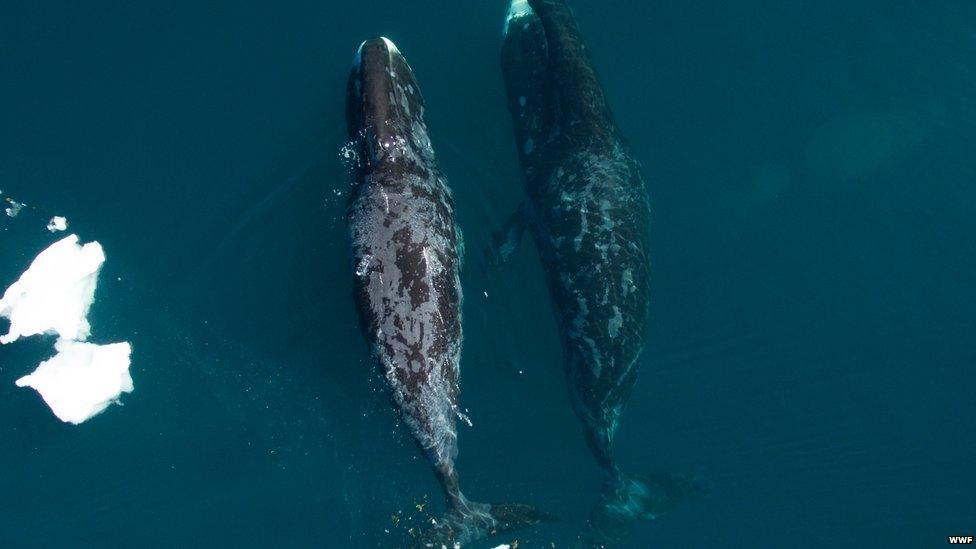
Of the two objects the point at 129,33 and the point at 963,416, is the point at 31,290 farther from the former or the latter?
the point at 963,416

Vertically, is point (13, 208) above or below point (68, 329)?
above

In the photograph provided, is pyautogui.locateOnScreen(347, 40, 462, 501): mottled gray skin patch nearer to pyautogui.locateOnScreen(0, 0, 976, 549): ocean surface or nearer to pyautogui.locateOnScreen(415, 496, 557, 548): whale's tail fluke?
pyautogui.locateOnScreen(415, 496, 557, 548): whale's tail fluke

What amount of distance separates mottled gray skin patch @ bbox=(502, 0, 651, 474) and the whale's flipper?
140 millimetres

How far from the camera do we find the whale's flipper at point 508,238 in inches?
394

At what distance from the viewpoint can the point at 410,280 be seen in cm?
800

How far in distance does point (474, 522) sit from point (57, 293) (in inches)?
284

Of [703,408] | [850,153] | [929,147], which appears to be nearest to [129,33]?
[703,408]

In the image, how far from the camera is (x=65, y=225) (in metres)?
10.3

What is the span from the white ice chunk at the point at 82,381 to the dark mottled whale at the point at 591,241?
19.3 feet

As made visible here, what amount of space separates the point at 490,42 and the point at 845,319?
293 inches

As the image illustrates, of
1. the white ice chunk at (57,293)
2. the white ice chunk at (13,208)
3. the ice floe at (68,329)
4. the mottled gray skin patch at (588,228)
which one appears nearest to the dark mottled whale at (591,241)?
the mottled gray skin patch at (588,228)

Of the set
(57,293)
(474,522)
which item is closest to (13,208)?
(57,293)

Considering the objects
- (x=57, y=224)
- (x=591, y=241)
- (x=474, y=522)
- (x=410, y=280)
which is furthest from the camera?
(x=57, y=224)

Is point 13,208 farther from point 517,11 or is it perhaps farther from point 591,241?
point 591,241
